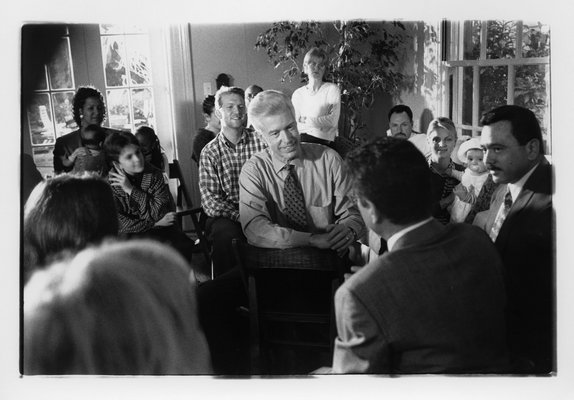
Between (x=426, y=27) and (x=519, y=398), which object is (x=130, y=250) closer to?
(x=426, y=27)

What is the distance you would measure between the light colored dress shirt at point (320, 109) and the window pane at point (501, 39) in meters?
0.57

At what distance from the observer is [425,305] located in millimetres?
1959

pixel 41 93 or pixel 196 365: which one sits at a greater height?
pixel 41 93

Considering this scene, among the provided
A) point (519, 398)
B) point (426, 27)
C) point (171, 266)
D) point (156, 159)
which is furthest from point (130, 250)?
point (519, 398)

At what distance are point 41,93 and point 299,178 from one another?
0.97 metres

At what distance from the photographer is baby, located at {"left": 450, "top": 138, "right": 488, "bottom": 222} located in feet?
7.02

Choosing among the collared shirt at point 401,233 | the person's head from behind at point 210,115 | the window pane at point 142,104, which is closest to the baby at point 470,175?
the collared shirt at point 401,233

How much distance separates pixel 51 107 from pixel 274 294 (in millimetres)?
1038

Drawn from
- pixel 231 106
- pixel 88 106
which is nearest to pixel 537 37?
pixel 231 106

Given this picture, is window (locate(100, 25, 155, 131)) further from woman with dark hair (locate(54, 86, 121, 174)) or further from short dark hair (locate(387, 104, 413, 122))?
short dark hair (locate(387, 104, 413, 122))

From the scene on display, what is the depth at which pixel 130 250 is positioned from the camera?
7.10 feet

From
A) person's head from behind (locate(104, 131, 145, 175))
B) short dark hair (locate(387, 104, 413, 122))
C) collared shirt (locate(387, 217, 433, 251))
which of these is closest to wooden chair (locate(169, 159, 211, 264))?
person's head from behind (locate(104, 131, 145, 175))

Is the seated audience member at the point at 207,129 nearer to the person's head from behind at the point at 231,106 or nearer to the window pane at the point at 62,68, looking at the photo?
the person's head from behind at the point at 231,106

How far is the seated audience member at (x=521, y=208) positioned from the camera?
6.98 ft
